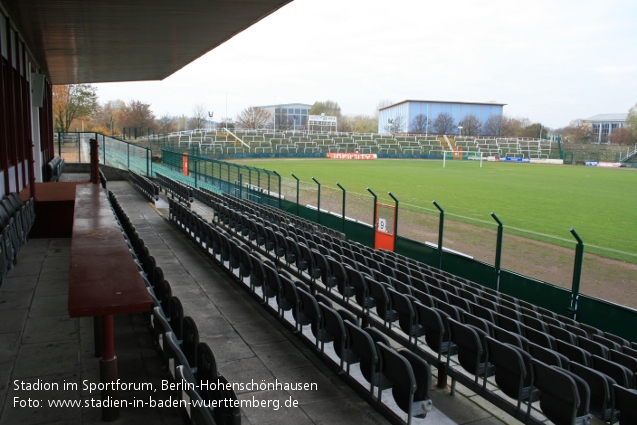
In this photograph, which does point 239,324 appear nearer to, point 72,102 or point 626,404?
point 626,404

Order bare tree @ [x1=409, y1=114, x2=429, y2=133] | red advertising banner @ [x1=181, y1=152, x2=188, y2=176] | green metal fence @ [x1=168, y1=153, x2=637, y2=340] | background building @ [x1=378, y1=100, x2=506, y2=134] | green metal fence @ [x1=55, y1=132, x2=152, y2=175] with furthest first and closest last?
background building @ [x1=378, y1=100, x2=506, y2=134]
bare tree @ [x1=409, y1=114, x2=429, y2=133]
green metal fence @ [x1=55, y1=132, x2=152, y2=175]
red advertising banner @ [x1=181, y1=152, x2=188, y2=176]
green metal fence @ [x1=168, y1=153, x2=637, y2=340]

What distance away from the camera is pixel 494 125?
118 metres

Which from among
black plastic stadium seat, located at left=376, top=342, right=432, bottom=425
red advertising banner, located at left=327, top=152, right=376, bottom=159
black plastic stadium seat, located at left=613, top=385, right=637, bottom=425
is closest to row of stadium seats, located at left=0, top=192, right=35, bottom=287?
black plastic stadium seat, located at left=376, top=342, right=432, bottom=425

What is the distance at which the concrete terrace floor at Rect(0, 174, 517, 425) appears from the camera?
4496mm

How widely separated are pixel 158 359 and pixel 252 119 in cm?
10528

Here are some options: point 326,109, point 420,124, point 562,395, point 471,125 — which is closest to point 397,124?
point 420,124

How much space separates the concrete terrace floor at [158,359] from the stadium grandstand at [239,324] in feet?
0.08

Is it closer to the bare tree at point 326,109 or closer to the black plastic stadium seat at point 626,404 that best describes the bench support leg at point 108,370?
the black plastic stadium seat at point 626,404

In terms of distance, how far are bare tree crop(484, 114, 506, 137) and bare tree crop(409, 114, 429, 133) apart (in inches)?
545

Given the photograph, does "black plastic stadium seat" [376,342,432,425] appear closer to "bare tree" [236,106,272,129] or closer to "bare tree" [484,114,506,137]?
"bare tree" [236,106,272,129]

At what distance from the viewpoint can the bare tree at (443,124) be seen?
117 meters

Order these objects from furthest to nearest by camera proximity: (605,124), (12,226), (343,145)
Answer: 1. (605,124)
2. (343,145)
3. (12,226)

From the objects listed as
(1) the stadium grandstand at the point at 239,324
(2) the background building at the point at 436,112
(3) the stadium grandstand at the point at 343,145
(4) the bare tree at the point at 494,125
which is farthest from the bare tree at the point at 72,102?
(4) the bare tree at the point at 494,125

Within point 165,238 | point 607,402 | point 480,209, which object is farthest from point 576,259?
point 480,209
